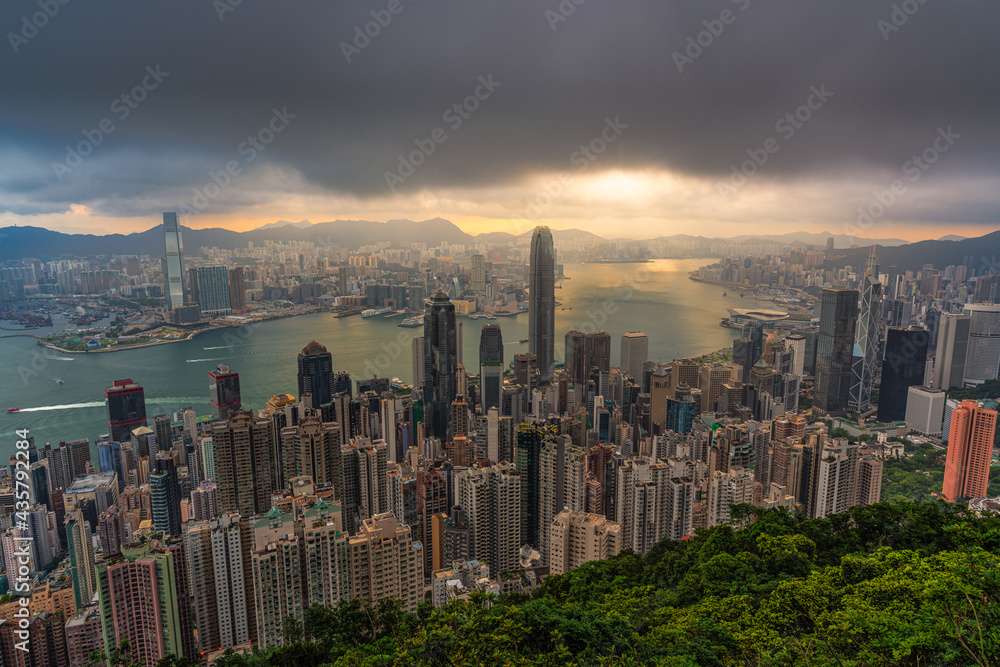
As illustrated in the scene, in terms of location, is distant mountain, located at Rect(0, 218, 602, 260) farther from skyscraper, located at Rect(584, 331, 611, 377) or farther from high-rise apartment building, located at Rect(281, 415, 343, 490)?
high-rise apartment building, located at Rect(281, 415, 343, 490)

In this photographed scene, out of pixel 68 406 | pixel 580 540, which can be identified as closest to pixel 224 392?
pixel 68 406

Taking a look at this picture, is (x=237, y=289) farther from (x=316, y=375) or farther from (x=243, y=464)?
(x=243, y=464)

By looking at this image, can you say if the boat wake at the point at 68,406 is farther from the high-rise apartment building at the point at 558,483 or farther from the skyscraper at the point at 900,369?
the skyscraper at the point at 900,369

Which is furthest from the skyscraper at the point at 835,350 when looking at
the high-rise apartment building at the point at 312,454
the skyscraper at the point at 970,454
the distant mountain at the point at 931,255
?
the high-rise apartment building at the point at 312,454

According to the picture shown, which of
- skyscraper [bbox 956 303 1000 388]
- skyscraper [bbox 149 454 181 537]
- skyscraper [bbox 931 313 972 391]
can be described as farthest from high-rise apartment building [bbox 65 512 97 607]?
skyscraper [bbox 956 303 1000 388]

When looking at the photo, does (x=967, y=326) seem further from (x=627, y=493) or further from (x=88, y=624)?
(x=88, y=624)

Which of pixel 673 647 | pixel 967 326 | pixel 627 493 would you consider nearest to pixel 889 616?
pixel 673 647
